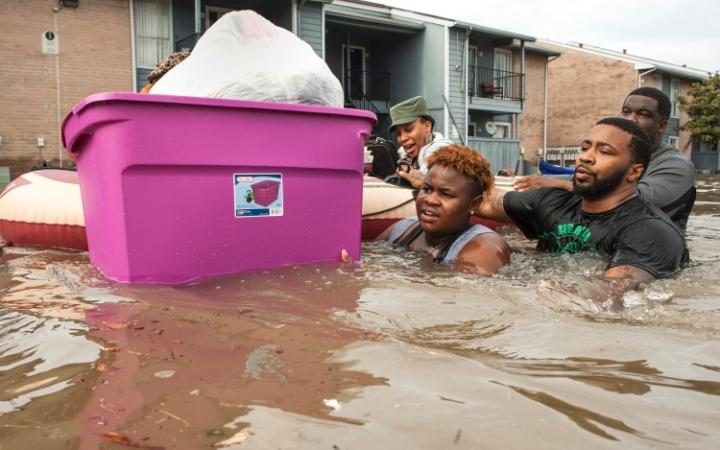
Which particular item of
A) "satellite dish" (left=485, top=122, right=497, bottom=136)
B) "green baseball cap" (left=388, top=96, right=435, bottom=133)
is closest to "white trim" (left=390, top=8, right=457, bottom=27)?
"satellite dish" (left=485, top=122, right=497, bottom=136)

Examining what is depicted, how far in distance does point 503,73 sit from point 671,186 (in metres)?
15.5

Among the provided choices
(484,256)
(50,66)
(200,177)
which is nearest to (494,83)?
(50,66)

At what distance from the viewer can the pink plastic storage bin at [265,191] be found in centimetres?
266

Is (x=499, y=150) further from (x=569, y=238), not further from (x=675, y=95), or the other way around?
(x=569, y=238)

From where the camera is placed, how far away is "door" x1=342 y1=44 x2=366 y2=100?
15.1 metres

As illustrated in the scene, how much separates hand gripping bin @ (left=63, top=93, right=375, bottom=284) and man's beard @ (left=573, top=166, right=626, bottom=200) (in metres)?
1.28

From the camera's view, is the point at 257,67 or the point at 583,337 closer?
the point at 583,337

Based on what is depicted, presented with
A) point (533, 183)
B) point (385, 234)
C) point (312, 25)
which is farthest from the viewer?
point (312, 25)

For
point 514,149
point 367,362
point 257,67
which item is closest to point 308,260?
point 257,67

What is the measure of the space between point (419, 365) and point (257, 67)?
1.77 meters

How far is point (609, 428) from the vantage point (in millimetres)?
1155

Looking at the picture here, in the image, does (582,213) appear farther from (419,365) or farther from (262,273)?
(419,365)

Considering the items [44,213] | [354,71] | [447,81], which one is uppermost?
[354,71]

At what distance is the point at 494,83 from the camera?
717 inches
